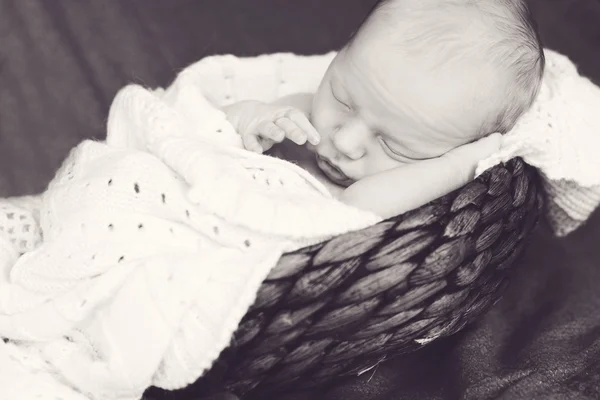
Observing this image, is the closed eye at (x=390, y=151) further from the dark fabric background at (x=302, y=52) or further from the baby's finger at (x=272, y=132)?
the dark fabric background at (x=302, y=52)

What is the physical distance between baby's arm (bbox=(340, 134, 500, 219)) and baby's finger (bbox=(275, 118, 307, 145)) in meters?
0.08

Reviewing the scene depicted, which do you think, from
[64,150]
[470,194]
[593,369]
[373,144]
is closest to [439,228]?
[470,194]

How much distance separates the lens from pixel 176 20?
1.24 m

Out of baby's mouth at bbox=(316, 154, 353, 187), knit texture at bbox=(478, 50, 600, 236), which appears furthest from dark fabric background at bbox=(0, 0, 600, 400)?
baby's mouth at bbox=(316, 154, 353, 187)

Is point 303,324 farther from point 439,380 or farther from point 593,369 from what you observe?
point 593,369

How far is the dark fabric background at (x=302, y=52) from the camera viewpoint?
833 mm

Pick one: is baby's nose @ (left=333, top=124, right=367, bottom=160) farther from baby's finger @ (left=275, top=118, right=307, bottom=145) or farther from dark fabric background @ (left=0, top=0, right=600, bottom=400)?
dark fabric background @ (left=0, top=0, right=600, bottom=400)

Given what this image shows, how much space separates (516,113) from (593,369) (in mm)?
318

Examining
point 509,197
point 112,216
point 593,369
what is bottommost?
point 593,369

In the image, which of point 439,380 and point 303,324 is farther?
point 439,380

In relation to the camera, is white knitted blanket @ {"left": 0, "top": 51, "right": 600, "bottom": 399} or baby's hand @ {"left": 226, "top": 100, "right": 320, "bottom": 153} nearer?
white knitted blanket @ {"left": 0, "top": 51, "right": 600, "bottom": 399}

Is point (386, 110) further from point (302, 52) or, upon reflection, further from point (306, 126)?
point (302, 52)

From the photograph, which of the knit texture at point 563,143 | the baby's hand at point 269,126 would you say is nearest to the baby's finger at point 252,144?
the baby's hand at point 269,126

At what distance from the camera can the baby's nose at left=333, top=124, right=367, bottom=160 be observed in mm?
809
